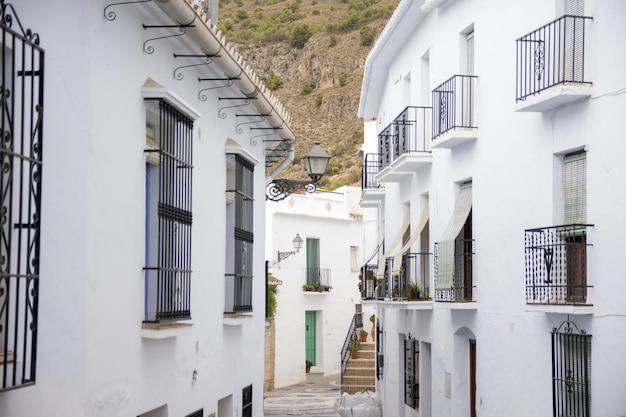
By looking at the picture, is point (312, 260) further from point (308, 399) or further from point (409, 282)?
point (409, 282)

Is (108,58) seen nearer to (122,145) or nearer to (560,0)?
Result: (122,145)

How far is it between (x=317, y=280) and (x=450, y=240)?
74.4ft

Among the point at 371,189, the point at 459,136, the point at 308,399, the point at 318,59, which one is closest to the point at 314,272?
the point at 308,399

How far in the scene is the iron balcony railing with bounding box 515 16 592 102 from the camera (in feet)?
38.6

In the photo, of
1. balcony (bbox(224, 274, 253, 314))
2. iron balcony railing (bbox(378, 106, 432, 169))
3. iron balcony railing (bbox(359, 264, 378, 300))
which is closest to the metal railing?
iron balcony railing (bbox(359, 264, 378, 300))

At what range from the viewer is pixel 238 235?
13.4 meters

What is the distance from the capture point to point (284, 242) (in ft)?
120

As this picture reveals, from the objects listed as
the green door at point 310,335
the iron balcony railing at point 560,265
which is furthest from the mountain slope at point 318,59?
the iron balcony railing at point 560,265

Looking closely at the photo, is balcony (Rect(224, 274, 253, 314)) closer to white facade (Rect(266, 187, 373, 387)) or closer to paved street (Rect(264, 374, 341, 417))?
paved street (Rect(264, 374, 341, 417))

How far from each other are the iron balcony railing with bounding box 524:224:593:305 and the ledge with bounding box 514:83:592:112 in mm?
1469

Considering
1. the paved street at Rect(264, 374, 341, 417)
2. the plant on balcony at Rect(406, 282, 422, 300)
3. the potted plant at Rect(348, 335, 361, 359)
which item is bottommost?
the paved street at Rect(264, 374, 341, 417)

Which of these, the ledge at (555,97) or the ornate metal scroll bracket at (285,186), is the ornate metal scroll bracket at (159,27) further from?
the ornate metal scroll bracket at (285,186)

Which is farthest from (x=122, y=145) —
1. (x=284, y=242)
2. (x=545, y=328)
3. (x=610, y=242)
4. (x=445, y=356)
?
(x=284, y=242)

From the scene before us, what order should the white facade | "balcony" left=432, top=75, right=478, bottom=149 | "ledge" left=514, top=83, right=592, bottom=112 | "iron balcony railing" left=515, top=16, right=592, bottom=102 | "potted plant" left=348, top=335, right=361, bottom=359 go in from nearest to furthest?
"ledge" left=514, top=83, right=592, bottom=112, "iron balcony railing" left=515, top=16, right=592, bottom=102, "balcony" left=432, top=75, right=478, bottom=149, "potted plant" left=348, top=335, right=361, bottom=359, the white facade
